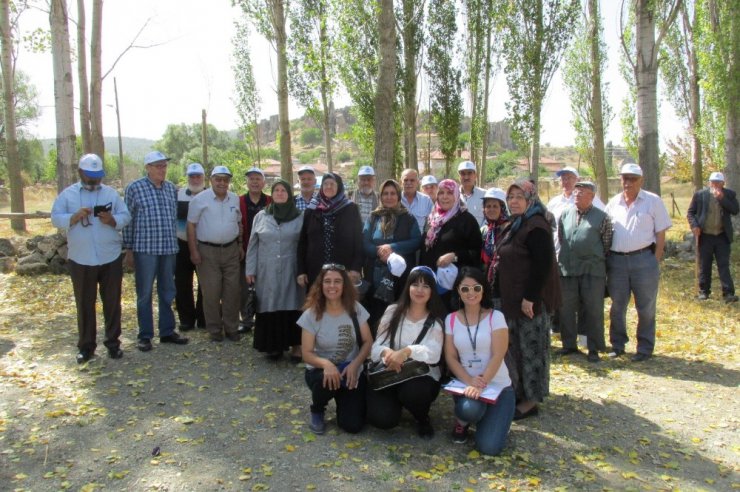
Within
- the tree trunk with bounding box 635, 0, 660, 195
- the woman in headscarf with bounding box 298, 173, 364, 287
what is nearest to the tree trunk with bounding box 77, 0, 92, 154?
the woman in headscarf with bounding box 298, 173, 364, 287

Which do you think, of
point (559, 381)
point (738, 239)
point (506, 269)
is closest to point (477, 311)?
point (506, 269)

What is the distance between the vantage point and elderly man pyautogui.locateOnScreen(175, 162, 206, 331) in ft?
21.1

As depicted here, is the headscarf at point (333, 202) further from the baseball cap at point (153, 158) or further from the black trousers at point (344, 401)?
the baseball cap at point (153, 158)

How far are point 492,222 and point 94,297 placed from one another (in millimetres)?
3731

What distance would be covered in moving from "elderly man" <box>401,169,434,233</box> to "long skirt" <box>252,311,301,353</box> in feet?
5.55

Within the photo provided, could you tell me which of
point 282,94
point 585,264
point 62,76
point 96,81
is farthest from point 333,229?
point 282,94

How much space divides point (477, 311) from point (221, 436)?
2033mm

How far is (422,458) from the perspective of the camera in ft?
12.0

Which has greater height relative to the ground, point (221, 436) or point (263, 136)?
point (263, 136)

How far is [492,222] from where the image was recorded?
475 centimetres

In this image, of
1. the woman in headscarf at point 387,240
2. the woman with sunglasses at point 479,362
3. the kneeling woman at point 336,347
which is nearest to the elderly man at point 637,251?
the woman in headscarf at point 387,240

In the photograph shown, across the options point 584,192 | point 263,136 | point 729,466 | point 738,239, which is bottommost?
point 729,466

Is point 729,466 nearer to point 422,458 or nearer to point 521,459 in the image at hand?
point 521,459

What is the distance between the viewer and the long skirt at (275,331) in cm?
552
